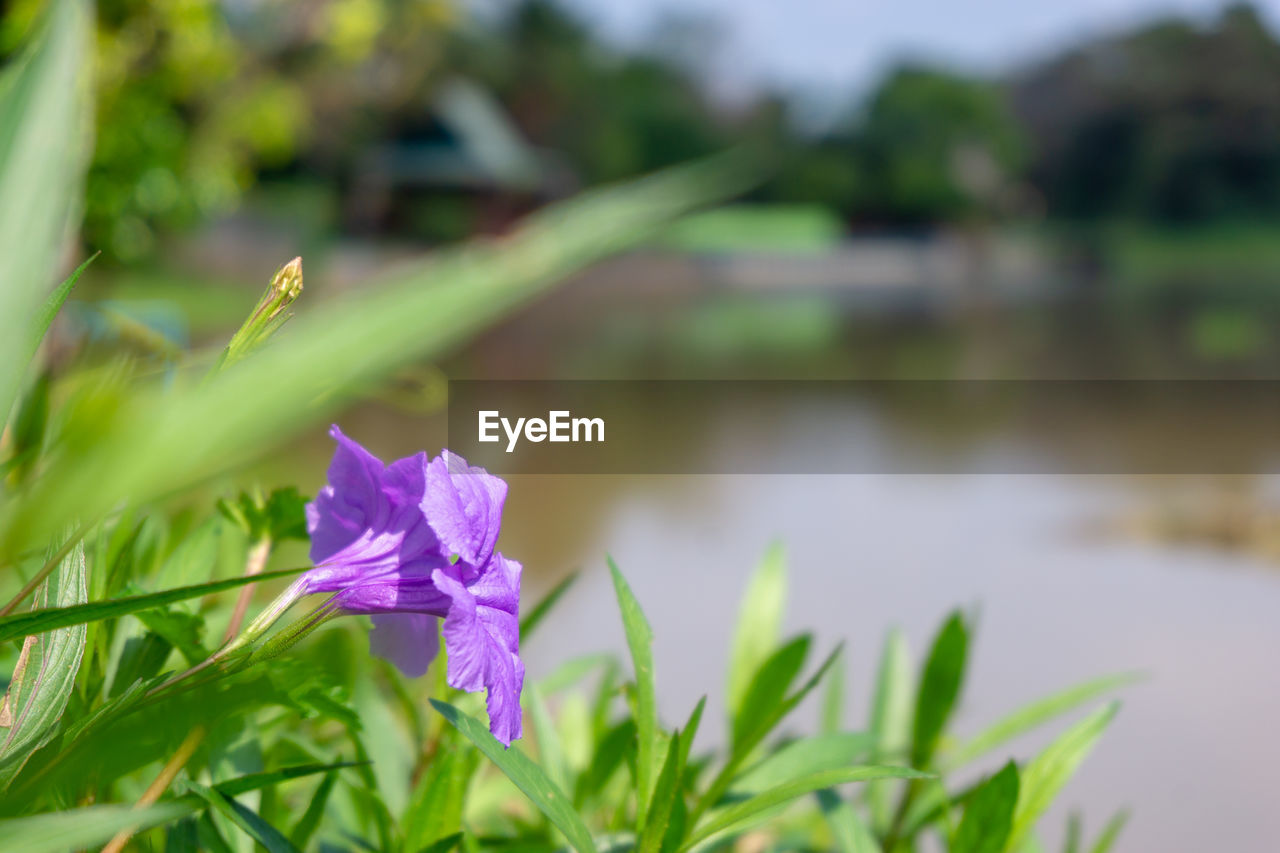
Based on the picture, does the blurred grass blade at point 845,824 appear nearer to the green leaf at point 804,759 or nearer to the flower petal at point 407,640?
the green leaf at point 804,759

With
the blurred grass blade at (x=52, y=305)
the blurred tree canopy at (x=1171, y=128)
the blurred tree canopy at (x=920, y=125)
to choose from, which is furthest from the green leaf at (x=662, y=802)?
the blurred tree canopy at (x=1171, y=128)

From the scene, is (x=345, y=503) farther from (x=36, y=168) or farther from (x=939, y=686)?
(x=939, y=686)

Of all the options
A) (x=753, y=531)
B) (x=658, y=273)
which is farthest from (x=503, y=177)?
(x=753, y=531)

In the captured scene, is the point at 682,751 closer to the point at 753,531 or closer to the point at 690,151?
the point at 753,531

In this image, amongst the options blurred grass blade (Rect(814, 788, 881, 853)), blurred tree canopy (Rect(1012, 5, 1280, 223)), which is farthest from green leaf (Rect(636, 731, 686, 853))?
blurred tree canopy (Rect(1012, 5, 1280, 223))

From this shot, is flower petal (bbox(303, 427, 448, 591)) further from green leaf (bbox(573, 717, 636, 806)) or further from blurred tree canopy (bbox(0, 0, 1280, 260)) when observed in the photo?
blurred tree canopy (bbox(0, 0, 1280, 260))

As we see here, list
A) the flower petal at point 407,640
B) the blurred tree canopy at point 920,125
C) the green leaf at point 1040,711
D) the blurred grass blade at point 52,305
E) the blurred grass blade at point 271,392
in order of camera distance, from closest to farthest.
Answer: the blurred grass blade at point 271,392, the blurred grass blade at point 52,305, the flower petal at point 407,640, the green leaf at point 1040,711, the blurred tree canopy at point 920,125

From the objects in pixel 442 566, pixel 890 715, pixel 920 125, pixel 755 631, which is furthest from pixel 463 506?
pixel 920 125
